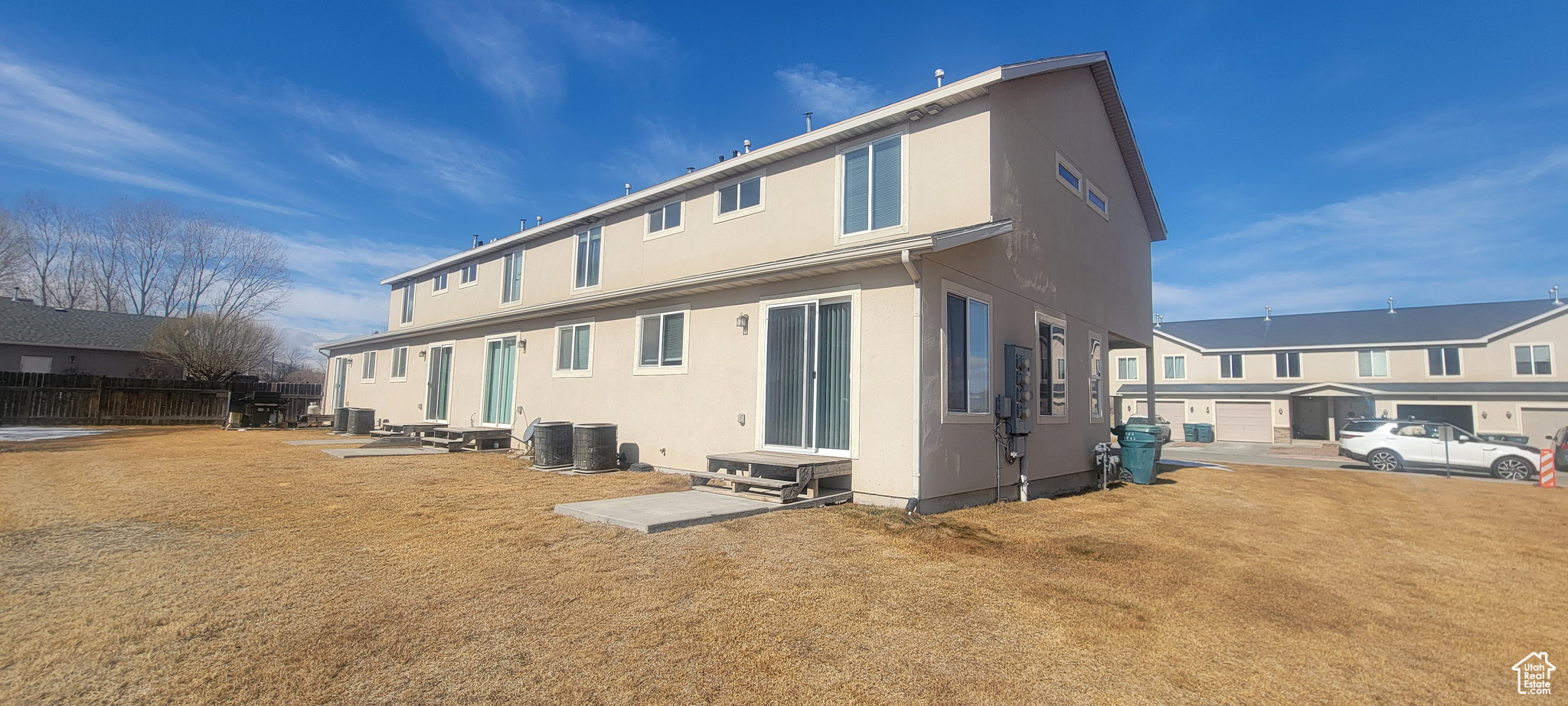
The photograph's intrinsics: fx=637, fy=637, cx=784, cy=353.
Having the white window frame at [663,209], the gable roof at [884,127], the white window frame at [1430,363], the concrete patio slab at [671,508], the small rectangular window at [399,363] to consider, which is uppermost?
the gable roof at [884,127]

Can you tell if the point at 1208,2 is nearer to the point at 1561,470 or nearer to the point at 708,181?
the point at 708,181

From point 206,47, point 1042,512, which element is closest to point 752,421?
point 1042,512

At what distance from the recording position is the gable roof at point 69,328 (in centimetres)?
2383

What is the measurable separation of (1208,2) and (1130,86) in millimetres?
2094

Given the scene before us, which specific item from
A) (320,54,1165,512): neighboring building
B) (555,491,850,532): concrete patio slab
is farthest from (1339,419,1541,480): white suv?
(555,491,850,532): concrete patio slab

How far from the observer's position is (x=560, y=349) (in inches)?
501

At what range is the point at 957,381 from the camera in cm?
771

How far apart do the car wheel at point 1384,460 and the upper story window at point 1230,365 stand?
15.7 meters

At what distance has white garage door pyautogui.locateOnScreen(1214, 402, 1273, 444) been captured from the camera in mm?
29500

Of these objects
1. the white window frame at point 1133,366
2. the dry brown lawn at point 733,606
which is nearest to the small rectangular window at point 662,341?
the dry brown lawn at point 733,606

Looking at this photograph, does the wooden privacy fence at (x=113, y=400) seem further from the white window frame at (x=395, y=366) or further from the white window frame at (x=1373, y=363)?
the white window frame at (x=1373, y=363)

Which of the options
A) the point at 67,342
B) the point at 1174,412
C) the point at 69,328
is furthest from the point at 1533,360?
the point at 69,328

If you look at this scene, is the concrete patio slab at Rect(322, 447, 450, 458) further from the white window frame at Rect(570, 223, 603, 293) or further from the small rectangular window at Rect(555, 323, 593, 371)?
the white window frame at Rect(570, 223, 603, 293)

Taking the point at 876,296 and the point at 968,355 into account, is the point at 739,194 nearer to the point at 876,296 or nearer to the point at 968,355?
the point at 876,296
